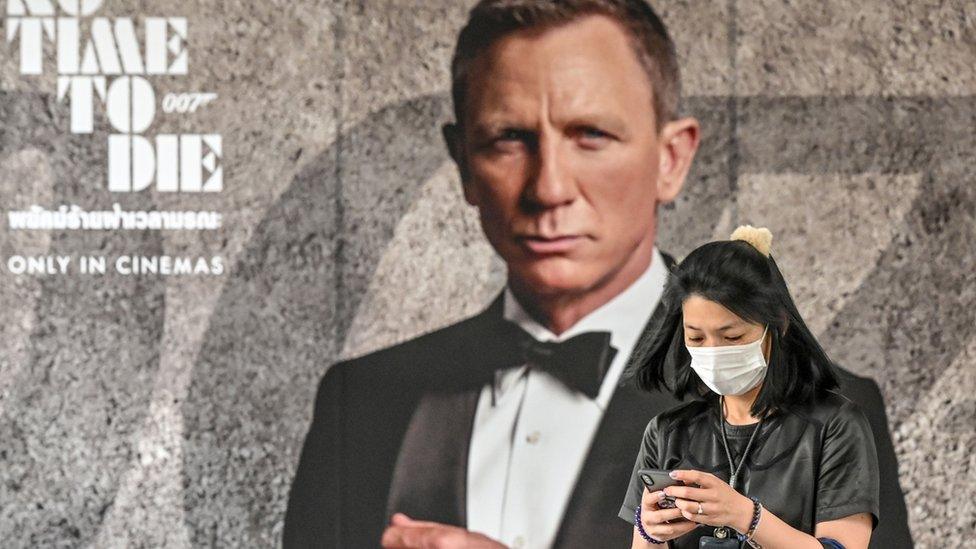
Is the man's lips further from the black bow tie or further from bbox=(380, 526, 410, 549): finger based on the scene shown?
bbox=(380, 526, 410, 549): finger

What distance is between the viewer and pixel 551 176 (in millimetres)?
4016

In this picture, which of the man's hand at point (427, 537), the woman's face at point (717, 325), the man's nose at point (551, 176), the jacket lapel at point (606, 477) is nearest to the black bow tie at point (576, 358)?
the jacket lapel at point (606, 477)

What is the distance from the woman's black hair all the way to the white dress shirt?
213 centimetres

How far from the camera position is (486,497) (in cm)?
404

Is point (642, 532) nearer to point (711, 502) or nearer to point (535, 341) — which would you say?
point (711, 502)

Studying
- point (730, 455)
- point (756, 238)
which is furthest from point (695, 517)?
point (756, 238)

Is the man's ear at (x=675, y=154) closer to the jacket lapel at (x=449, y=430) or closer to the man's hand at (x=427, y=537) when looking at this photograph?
the jacket lapel at (x=449, y=430)

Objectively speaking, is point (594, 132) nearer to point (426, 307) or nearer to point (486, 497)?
point (426, 307)

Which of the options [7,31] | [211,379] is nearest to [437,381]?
[211,379]

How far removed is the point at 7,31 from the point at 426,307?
6.07ft

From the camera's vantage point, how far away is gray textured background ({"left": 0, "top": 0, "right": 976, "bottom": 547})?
159 inches

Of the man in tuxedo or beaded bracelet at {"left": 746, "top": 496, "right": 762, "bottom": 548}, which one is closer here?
beaded bracelet at {"left": 746, "top": 496, "right": 762, "bottom": 548}

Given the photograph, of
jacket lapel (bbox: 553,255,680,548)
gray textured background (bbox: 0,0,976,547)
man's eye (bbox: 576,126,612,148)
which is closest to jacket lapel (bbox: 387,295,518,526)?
gray textured background (bbox: 0,0,976,547)

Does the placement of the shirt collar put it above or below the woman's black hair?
below
